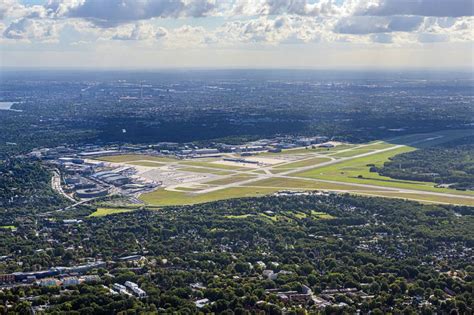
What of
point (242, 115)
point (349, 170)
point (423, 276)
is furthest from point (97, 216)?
point (242, 115)

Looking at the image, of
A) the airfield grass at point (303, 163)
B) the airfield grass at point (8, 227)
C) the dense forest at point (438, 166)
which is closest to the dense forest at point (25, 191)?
the airfield grass at point (8, 227)

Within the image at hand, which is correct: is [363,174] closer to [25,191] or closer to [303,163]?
[303,163]

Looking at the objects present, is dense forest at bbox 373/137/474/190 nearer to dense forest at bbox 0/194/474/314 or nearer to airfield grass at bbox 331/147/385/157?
airfield grass at bbox 331/147/385/157

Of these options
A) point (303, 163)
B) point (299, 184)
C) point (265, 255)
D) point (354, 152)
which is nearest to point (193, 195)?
point (299, 184)

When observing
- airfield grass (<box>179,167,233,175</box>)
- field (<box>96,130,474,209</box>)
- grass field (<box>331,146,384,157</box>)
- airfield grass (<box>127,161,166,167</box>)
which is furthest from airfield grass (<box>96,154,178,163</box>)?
grass field (<box>331,146,384,157</box>)

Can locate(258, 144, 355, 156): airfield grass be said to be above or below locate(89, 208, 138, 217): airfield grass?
above

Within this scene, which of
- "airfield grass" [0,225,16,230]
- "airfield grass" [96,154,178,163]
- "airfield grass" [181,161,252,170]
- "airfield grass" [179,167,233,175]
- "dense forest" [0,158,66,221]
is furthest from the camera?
"airfield grass" [96,154,178,163]

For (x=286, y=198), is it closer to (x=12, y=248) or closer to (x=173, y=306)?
(x=12, y=248)
